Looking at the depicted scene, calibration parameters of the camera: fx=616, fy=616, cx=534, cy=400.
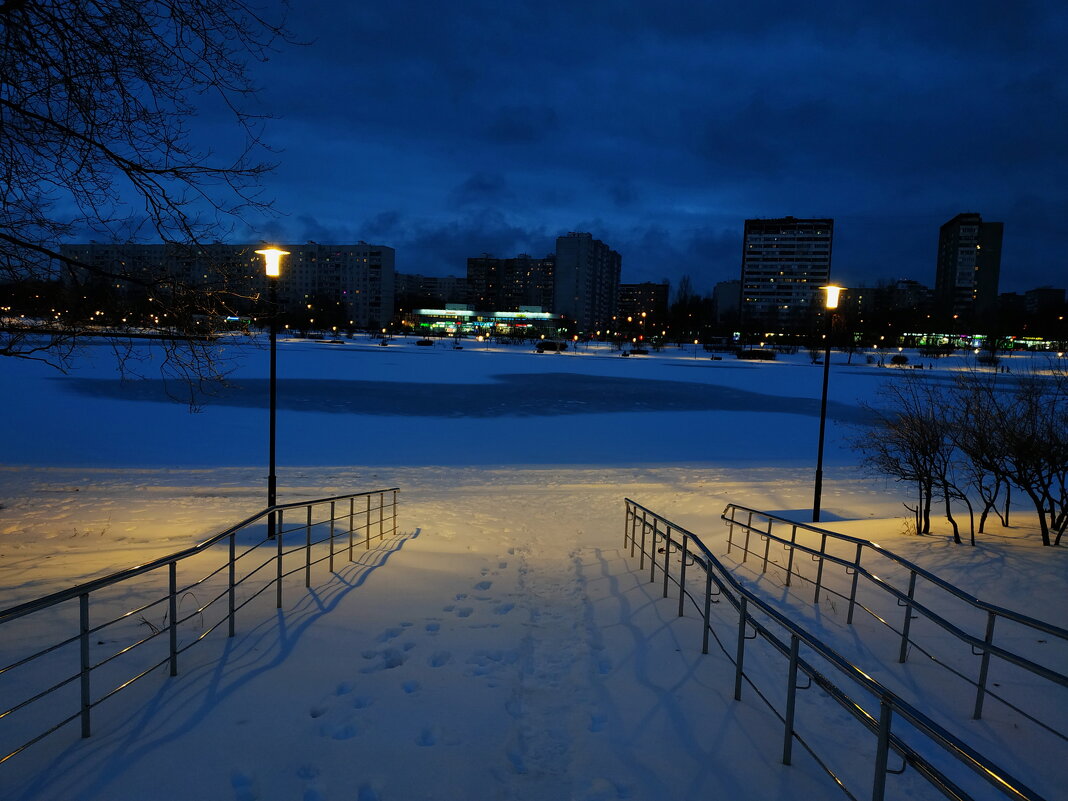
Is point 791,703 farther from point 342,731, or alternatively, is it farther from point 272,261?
point 272,261

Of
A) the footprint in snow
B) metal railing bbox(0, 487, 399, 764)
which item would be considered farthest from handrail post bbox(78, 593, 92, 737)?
the footprint in snow

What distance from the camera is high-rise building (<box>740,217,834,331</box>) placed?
179 meters

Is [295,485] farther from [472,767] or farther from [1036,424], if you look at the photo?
[1036,424]

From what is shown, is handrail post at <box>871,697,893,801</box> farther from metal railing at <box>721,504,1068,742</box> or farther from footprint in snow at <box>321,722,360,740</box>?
footprint in snow at <box>321,722,360,740</box>

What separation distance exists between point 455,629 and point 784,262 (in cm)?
19660

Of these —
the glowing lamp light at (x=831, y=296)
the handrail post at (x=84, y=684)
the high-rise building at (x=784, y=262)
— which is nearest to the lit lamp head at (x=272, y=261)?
the handrail post at (x=84, y=684)

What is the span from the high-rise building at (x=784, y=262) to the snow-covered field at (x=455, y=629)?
172 m

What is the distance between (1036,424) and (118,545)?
14696 millimetres

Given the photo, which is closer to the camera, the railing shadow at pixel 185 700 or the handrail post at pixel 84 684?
the railing shadow at pixel 185 700

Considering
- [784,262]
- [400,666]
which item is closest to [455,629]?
[400,666]

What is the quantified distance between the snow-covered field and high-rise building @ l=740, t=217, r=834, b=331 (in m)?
172

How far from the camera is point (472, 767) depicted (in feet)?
11.0

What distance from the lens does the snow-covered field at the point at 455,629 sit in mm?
3260

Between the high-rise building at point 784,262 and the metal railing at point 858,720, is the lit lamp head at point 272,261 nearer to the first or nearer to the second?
the metal railing at point 858,720
